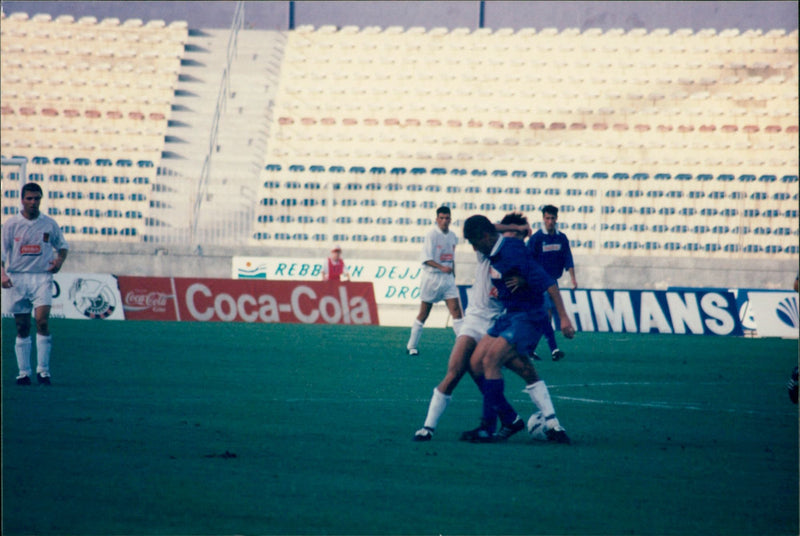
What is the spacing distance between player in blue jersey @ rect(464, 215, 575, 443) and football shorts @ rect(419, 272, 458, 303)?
8.86m

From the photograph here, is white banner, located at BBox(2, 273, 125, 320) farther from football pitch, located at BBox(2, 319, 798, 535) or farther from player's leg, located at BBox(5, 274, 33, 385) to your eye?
player's leg, located at BBox(5, 274, 33, 385)

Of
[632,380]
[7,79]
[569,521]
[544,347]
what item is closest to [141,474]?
[569,521]

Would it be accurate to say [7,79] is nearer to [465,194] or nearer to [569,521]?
[465,194]

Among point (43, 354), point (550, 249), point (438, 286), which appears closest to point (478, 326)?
point (43, 354)

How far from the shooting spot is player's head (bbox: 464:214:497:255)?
7.94 metres

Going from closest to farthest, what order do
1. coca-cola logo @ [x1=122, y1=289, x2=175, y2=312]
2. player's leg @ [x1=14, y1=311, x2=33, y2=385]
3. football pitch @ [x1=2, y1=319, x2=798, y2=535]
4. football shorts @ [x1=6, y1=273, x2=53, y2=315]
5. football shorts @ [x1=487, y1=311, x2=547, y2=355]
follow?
1. football pitch @ [x1=2, y1=319, x2=798, y2=535]
2. football shorts @ [x1=487, y1=311, x2=547, y2=355]
3. player's leg @ [x1=14, y1=311, x2=33, y2=385]
4. football shorts @ [x1=6, y1=273, x2=53, y2=315]
5. coca-cola logo @ [x1=122, y1=289, x2=175, y2=312]

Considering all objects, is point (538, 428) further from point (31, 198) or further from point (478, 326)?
point (31, 198)

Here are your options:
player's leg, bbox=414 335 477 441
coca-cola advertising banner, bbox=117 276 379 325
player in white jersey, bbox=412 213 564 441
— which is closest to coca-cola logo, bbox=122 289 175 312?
coca-cola advertising banner, bbox=117 276 379 325

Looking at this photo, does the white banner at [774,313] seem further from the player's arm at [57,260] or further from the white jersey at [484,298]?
the white jersey at [484,298]

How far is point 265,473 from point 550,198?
26637 mm

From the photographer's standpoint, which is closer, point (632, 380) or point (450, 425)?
point (450, 425)

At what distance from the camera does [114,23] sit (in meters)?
40.7

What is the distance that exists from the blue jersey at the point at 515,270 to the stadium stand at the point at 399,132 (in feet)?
74.6

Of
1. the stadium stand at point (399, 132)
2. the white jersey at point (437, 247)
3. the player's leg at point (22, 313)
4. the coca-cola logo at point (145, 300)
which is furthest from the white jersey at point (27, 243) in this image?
the stadium stand at point (399, 132)
